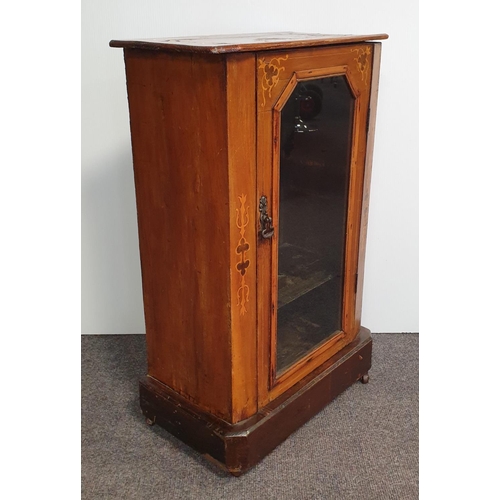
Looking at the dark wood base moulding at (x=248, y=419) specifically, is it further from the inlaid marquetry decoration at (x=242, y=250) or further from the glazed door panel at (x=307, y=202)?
the inlaid marquetry decoration at (x=242, y=250)

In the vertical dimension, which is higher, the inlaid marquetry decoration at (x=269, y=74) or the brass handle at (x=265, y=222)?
the inlaid marquetry decoration at (x=269, y=74)

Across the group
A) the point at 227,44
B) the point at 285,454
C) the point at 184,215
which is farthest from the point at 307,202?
the point at 285,454

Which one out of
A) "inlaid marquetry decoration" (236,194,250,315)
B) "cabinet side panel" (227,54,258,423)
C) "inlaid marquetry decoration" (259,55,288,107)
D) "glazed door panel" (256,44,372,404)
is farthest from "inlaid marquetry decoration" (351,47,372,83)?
"inlaid marquetry decoration" (236,194,250,315)

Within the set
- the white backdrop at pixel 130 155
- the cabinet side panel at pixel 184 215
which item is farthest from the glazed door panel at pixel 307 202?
the white backdrop at pixel 130 155

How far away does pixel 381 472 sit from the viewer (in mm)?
1606

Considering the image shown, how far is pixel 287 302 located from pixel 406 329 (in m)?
0.83

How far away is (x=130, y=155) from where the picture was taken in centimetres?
205

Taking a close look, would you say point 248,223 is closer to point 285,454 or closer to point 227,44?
point 227,44

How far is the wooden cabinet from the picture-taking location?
1338 millimetres

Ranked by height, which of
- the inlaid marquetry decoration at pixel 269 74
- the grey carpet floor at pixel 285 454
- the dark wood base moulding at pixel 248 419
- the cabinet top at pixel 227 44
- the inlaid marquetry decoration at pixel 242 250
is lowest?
the grey carpet floor at pixel 285 454

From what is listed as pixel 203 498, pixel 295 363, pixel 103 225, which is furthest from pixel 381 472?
pixel 103 225

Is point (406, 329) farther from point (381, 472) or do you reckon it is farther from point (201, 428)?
point (201, 428)

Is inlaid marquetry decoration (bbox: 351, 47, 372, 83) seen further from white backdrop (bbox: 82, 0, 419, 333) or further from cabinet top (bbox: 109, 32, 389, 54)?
white backdrop (bbox: 82, 0, 419, 333)

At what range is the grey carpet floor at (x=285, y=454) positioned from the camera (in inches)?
60.9
